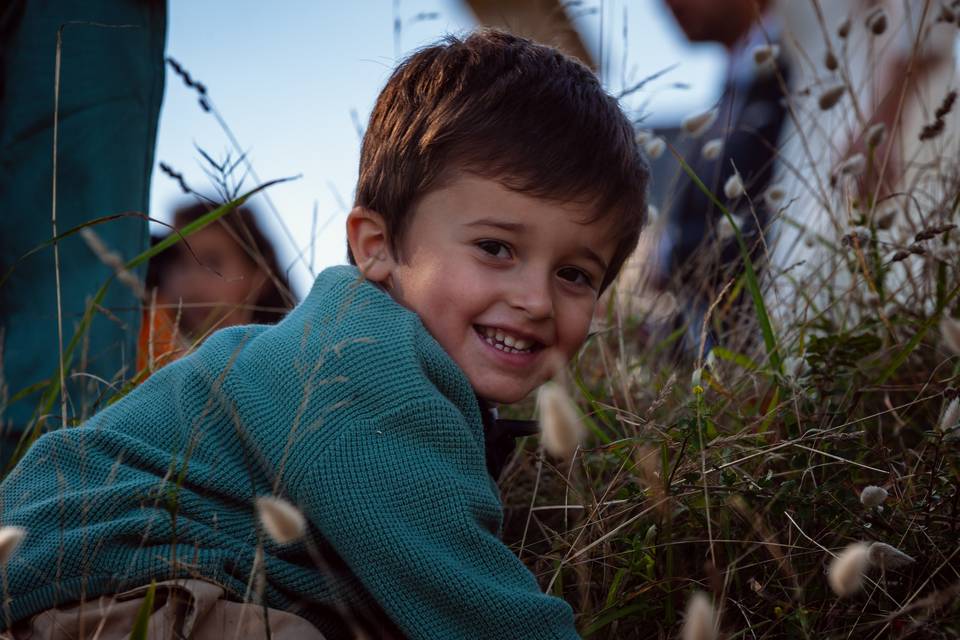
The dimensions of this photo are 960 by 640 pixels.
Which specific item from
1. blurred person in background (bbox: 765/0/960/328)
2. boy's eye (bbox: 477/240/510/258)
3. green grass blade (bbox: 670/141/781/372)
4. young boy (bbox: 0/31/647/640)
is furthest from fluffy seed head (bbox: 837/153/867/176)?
boy's eye (bbox: 477/240/510/258)

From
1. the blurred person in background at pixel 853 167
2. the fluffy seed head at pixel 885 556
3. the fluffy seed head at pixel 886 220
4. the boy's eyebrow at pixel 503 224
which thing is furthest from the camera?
the blurred person in background at pixel 853 167

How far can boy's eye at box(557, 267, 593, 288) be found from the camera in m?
1.87

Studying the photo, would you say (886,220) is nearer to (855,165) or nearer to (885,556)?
(855,165)

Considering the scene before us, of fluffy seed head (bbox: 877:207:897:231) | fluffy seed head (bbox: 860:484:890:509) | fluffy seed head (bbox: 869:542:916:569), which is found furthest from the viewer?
fluffy seed head (bbox: 877:207:897:231)

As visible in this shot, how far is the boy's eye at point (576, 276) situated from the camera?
1.87 meters

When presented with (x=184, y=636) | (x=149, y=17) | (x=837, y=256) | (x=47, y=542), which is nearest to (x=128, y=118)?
(x=149, y=17)

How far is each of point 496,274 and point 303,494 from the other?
52 centimetres

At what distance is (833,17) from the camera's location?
5.49m

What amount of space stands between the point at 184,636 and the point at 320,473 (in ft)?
0.89

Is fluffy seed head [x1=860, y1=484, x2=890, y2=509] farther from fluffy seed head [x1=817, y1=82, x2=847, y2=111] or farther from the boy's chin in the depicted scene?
fluffy seed head [x1=817, y1=82, x2=847, y2=111]

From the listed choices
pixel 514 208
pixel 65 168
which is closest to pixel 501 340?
pixel 514 208

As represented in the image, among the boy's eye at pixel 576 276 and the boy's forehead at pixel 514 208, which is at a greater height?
the boy's forehead at pixel 514 208

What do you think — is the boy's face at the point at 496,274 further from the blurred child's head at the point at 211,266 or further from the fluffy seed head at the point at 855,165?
the blurred child's head at the point at 211,266

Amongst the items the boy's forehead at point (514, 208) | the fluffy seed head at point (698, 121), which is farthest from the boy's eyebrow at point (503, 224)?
the fluffy seed head at point (698, 121)
